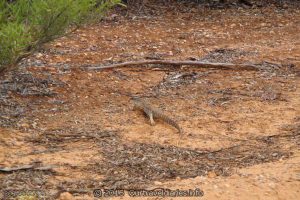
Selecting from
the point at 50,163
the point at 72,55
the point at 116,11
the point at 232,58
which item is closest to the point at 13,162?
the point at 50,163

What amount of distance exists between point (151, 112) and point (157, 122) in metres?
0.12

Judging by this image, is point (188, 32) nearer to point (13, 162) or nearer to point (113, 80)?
point (113, 80)

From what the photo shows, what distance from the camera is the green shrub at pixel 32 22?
4680 millimetres

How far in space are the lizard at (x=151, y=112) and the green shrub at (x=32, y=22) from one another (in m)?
1.02

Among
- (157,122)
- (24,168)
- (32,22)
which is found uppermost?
Answer: (32,22)

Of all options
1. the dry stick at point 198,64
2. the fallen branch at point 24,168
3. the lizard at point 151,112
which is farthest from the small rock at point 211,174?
the dry stick at point 198,64

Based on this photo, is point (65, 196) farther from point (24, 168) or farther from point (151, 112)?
point (151, 112)

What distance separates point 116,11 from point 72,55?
8.91 feet

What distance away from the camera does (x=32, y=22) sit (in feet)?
16.6

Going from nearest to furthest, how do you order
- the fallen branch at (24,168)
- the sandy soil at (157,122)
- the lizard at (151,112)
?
the sandy soil at (157,122) → the fallen branch at (24,168) → the lizard at (151,112)

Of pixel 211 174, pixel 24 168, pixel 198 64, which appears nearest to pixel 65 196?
pixel 24 168

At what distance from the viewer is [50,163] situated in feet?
14.9

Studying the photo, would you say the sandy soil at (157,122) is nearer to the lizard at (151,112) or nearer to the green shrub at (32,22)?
the lizard at (151,112)

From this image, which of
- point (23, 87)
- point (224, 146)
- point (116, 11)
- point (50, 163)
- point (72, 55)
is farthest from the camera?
point (116, 11)
